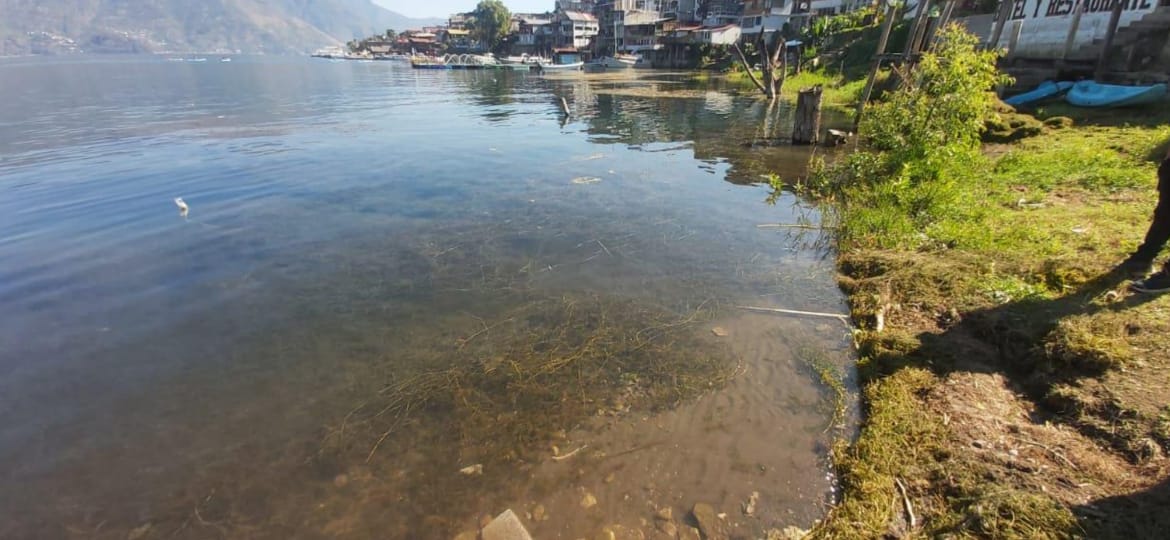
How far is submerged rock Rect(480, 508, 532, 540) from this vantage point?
3.59 metres

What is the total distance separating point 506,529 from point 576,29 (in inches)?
5095

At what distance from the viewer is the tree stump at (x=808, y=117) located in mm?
16516

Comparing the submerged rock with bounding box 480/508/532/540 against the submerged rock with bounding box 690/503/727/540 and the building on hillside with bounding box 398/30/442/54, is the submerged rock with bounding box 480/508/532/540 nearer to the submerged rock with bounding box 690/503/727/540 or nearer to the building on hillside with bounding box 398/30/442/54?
the submerged rock with bounding box 690/503/727/540

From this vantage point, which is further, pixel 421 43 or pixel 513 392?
pixel 421 43

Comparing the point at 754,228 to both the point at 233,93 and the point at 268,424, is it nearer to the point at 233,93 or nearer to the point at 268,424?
the point at 268,424

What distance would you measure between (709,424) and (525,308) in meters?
3.16

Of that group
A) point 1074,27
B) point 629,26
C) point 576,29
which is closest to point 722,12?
point 629,26

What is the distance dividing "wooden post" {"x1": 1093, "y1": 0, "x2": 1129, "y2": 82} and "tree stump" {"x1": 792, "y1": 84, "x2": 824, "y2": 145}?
1048 cm

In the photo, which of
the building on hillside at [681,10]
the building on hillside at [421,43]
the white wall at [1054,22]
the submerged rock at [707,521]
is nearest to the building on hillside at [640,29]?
the building on hillside at [681,10]

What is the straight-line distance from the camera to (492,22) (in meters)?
134

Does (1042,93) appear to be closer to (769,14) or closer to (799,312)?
(799,312)

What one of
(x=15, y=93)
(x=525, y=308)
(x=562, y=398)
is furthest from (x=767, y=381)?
(x=15, y=93)

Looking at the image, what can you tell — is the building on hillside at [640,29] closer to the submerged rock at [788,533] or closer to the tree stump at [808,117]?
the tree stump at [808,117]

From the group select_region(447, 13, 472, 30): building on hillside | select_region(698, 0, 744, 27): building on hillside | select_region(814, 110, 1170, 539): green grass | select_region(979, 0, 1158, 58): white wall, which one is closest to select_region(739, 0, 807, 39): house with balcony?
select_region(698, 0, 744, 27): building on hillside
